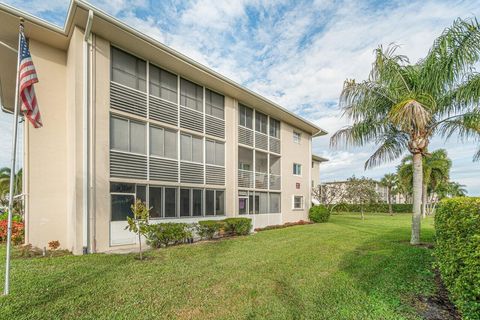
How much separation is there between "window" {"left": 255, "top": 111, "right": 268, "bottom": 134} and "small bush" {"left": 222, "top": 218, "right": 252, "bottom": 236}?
707 cm

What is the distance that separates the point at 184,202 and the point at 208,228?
183cm

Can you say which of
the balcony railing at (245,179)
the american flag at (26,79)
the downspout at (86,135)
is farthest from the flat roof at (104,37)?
the balcony railing at (245,179)

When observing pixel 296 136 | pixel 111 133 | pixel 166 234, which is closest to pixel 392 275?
pixel 166 234

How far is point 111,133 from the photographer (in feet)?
35.9

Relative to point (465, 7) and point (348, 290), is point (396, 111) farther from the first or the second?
point (348, 290)

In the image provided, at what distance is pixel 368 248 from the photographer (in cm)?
1034

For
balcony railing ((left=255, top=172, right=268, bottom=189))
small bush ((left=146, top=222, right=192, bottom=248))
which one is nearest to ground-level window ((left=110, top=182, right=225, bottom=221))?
small bush ((left=146, top=222, right=192, bottom=248))

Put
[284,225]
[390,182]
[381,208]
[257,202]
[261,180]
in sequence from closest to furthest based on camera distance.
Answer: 1. [257,202]
2. [261,180]
3. [284,225]
4. [390,182]
5. [381,208]

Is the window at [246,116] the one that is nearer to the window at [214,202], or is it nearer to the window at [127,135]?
the window at [214,202]

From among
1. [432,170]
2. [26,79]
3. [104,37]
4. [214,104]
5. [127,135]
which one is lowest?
[432,170]

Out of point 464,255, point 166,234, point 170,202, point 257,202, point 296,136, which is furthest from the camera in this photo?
point 296,136

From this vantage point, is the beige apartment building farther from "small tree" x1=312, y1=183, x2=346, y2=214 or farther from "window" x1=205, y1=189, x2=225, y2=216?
"small tree" x1=312, y1=183, x2=346, y2=214

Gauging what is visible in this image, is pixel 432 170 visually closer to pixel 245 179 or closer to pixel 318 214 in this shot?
pixel 318 214

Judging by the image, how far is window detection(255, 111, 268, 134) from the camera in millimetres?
19156
